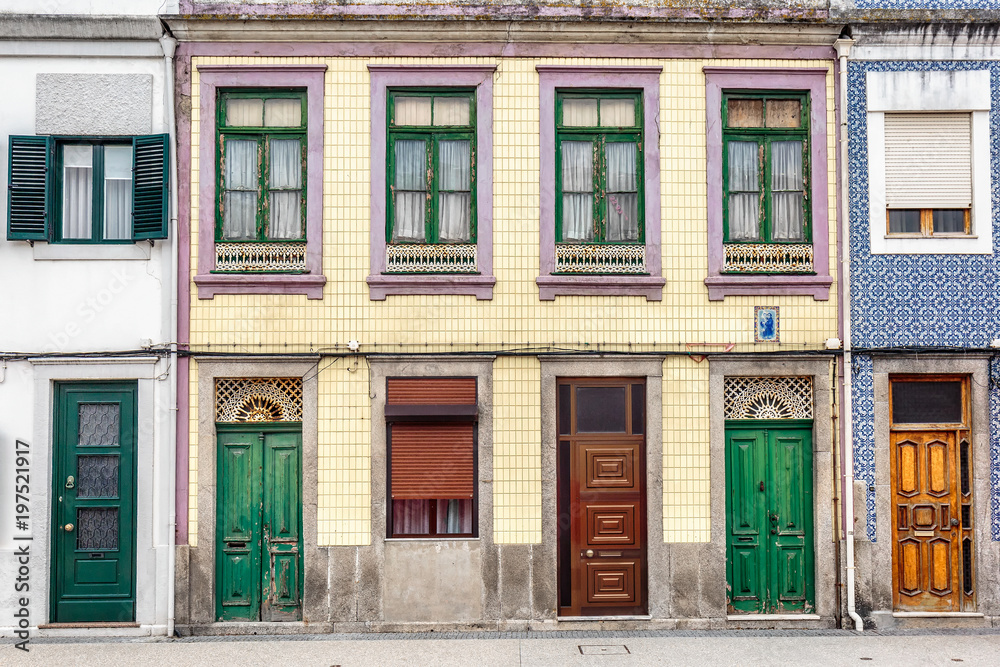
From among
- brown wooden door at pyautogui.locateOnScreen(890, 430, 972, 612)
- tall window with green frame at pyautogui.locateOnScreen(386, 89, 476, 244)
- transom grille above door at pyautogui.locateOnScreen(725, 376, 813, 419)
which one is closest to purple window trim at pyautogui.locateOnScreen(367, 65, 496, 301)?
tall window with green frame at pyautogui.locateOnScreen(386, 89, 476, 244)

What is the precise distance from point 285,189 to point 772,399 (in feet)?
20.7

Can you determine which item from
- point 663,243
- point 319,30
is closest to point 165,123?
point 319,30

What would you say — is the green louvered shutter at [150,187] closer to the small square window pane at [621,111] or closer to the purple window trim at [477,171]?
the purple window trim at [477,171]

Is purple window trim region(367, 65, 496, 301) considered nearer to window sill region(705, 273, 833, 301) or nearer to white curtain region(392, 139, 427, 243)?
white curtain region(392, 139, 427, 243)

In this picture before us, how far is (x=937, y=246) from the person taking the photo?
403 inches

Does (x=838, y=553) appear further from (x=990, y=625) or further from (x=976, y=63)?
(x=976, y=63)

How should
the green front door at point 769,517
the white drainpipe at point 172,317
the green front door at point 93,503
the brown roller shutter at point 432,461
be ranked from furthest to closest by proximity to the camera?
the green front door at point 769,517
the brown roller shutter at point 432,461
the green front door at point 93,503
the white drainpipe at point 172,317

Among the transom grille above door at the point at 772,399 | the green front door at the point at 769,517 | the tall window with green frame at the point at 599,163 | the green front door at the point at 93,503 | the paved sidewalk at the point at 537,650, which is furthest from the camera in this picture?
the tall window with green frame at the point at 599,163

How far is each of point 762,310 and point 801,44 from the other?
322cm

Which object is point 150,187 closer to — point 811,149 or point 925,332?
point 811,149

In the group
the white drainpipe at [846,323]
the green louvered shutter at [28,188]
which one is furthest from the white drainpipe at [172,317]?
the white drainpipe at [846,323]

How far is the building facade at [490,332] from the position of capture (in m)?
10.1

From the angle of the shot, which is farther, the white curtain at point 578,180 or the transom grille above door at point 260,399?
the white curtain at point 578,180

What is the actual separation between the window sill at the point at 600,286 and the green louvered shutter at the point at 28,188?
576 centimetres
